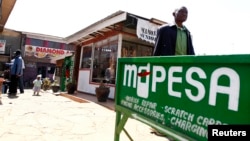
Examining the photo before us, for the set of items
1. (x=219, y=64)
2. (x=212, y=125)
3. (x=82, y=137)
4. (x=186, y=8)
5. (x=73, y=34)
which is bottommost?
(x=82, y=137)

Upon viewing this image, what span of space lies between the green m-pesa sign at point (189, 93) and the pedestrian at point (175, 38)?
4.61 feet

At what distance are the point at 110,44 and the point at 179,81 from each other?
8.12 m

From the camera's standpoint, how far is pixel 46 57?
30312 mm

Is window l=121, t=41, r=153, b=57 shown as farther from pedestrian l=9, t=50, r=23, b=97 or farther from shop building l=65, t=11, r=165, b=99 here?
pedestrian l=9, t=50, r=23, b=97

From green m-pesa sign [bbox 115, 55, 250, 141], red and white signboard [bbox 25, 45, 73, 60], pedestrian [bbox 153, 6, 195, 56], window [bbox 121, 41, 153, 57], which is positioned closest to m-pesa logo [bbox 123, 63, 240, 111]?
green m-pesa sign [bbox 115, 55, 250, 141]

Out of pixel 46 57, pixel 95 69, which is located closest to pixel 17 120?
pixel 95 69

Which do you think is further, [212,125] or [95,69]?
[95,69]

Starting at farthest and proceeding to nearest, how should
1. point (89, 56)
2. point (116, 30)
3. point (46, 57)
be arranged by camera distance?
point (46, 57), point (89, 56), point (116, 30)

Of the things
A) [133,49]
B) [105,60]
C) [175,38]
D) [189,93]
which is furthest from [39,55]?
[189,93]

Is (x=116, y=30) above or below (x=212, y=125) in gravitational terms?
above

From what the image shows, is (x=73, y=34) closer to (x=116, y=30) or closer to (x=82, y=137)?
(x=116, y=30)

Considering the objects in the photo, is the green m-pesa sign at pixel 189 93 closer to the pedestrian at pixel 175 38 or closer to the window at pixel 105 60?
the pedestrian at pixel 175 38

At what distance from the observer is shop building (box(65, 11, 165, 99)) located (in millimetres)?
8266

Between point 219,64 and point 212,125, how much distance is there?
0.34 m
